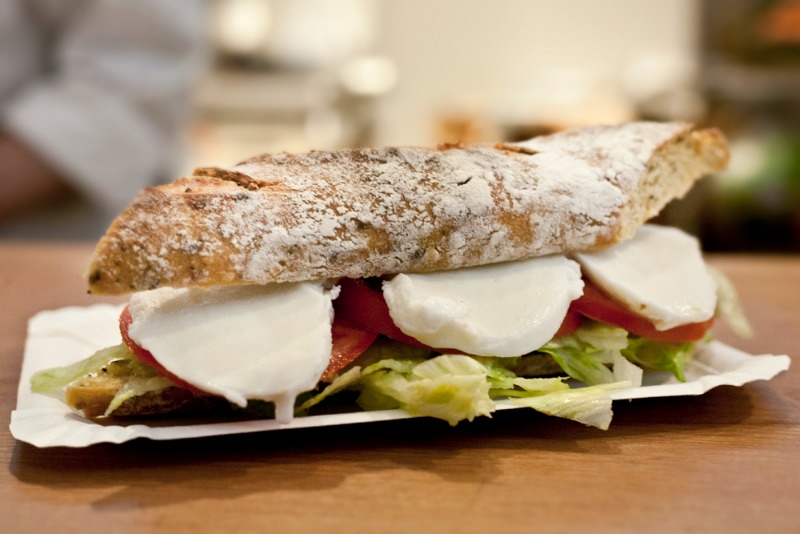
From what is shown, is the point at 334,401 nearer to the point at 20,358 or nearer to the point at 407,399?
the point at 407,399

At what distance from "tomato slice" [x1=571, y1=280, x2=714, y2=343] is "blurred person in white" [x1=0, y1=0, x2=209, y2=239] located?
7.60 ft

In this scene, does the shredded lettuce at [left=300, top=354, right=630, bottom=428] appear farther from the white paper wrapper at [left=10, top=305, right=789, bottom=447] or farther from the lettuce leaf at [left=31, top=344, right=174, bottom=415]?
the lettuce leaf at [left=31, top=344, right=174, bottom=415]

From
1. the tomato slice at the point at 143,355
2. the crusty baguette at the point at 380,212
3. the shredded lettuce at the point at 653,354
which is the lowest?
the shredded lettuce at the point at 653,354

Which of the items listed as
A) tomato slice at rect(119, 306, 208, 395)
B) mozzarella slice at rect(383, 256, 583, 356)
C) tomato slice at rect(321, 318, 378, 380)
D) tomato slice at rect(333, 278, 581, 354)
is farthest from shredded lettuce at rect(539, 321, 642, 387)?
tomato slice at rect(119, 306, 208, 395)

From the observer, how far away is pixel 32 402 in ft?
4.93

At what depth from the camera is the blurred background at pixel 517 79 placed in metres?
6.03

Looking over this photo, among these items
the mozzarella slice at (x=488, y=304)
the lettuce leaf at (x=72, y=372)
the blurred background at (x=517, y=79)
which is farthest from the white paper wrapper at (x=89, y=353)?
the blurred background at (x=517, y=79)

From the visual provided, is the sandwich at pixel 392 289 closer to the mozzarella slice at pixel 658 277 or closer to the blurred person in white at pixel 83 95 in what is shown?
the mozzarella slice at pixel 658 277

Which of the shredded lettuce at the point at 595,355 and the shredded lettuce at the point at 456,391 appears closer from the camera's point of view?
the shredded lettuce at the point at 456,391

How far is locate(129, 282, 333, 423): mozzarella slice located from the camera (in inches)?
52.4

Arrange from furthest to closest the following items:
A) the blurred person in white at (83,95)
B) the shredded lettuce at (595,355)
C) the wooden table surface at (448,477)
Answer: the blurred person in white at (83,95) < the shredded lettuce at (595,355) < the wooden table surface at (448,477)

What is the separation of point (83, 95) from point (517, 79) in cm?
533

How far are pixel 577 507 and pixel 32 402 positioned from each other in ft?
3.12

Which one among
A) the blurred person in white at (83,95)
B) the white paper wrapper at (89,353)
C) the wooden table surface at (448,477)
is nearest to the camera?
the wooden table surface at (448,477)
